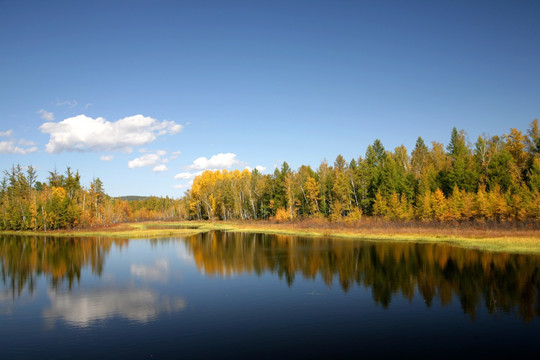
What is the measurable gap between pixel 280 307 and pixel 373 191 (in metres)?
57.9

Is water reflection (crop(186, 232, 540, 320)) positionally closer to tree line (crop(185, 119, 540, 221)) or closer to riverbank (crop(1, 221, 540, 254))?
riverbank (crop(1, 221, 540, 254))

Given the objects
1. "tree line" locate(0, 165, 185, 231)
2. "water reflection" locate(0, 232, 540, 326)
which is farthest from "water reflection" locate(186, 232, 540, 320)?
"tree line" locate(0, 165, 185, 231)

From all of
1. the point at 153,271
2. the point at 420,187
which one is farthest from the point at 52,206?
the point at 420,187

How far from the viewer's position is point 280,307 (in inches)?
776

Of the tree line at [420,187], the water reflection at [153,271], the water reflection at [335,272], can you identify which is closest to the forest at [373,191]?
the tree line at [420,187]

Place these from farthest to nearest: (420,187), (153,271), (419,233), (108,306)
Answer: (420,187) → (419,233) → (153,271) → (108,306)

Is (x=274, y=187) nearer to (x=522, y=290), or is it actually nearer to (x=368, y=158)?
(x=368, y=158)

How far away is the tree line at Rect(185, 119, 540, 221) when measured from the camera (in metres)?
52.0

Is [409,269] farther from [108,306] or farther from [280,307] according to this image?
[108,306]

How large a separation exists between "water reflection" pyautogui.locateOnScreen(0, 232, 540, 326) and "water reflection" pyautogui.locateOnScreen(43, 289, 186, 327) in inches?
2.2

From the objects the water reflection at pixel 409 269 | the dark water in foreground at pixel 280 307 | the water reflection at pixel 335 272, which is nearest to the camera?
the dark water in foreground at pixel 280 307

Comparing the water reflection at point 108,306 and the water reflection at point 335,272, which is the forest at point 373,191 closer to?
the water reflection at point 335,272

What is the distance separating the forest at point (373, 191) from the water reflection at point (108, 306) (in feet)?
159

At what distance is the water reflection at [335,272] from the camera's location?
19.8 metres
